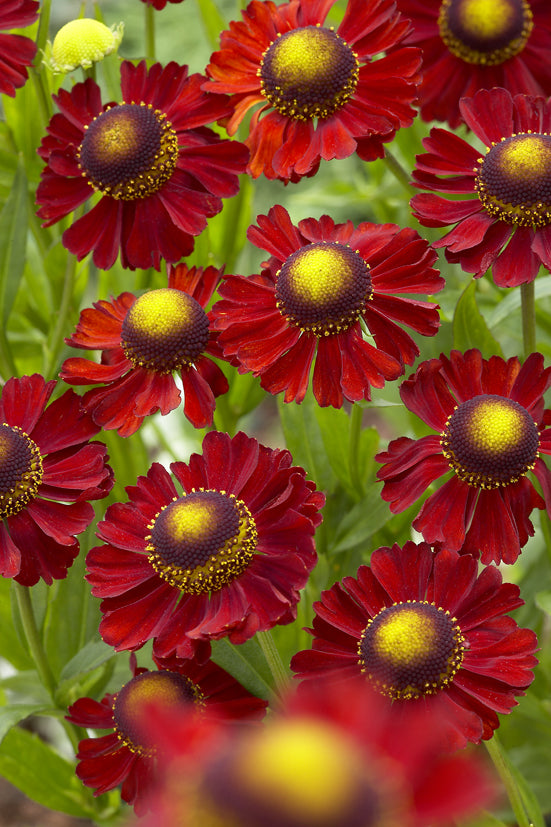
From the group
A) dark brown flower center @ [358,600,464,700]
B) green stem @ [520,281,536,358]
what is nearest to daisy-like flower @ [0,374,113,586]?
dark brown flower center @ [358,600,464,700]

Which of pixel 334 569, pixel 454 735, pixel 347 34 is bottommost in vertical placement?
pixel 454 735

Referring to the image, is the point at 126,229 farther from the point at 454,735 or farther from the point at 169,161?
the point at 454,735

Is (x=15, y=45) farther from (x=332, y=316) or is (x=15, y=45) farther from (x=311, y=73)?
(x=332, y=316)

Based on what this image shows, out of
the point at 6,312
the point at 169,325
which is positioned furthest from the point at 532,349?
the point at 6,312

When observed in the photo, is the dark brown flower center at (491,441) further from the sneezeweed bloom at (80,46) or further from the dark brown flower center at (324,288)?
the sneezeweed bloom at (80,46)

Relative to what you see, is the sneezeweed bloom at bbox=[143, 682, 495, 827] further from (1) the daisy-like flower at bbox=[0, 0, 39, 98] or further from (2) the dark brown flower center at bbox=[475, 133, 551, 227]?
(1) the daisy-like flower at bbox=[0, 0, 39, 98]

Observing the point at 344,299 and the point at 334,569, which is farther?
the point at 334,569

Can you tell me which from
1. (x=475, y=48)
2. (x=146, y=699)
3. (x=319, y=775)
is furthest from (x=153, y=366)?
(x=319, y=775)
